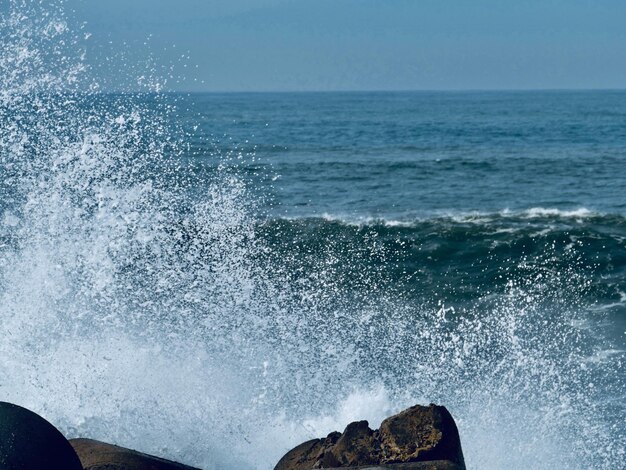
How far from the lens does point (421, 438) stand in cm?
653

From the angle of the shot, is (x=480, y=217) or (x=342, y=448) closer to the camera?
(x=342, y=448)

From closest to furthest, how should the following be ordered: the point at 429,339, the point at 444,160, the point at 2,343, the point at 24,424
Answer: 1. the point at 24,424
2. the point at 2,343
3. the point at 429,339
4. the point at 444,160

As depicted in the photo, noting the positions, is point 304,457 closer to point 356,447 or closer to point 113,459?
point 356,447

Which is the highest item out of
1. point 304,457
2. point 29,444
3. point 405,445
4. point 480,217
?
point 29,444

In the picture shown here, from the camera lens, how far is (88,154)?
51.7 ft

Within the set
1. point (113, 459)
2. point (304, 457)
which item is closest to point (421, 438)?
point (304, 457)

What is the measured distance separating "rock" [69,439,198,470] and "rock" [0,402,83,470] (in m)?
0.59

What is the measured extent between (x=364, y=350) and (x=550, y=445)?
335 centimetres

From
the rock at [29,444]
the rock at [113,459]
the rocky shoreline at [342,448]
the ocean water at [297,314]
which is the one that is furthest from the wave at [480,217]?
the rock at [29,444]

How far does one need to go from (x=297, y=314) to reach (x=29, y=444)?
276 inches

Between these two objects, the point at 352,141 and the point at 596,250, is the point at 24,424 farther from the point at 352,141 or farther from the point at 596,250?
the point at 352,141

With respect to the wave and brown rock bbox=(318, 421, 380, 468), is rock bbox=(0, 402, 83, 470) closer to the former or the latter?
brown rock bbox=(318, 421, 380, 468)

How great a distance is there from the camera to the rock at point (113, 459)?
692 cm

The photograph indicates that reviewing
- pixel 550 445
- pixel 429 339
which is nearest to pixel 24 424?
pixel 550 445
